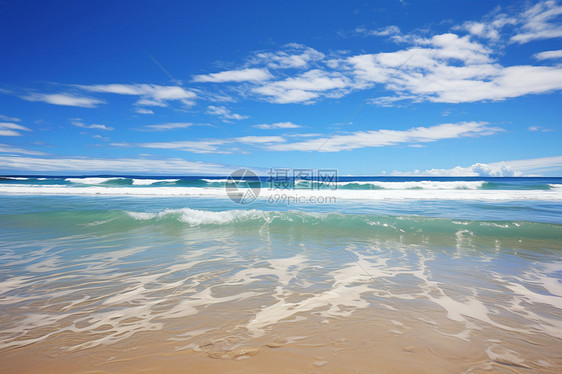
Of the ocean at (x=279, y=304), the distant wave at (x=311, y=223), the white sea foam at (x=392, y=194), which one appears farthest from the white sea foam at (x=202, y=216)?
the white sea foam at (x=392, y=194)

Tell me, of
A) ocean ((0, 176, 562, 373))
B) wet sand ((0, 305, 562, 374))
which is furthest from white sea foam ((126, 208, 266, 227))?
wet sand ((0, 305, 562, 374))

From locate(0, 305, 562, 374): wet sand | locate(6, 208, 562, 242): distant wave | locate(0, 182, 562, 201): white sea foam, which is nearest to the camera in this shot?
locate(0, 305, 562, 374): wet sand

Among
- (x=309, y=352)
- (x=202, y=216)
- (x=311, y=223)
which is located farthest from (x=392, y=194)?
(x=309, y=352)

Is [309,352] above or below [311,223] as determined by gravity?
below

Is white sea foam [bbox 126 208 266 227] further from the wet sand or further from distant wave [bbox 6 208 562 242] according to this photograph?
the wet sand

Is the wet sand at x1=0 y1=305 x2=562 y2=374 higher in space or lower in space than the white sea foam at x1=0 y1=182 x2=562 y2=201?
lower

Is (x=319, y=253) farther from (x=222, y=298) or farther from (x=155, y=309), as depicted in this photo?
(x=155, y=309)

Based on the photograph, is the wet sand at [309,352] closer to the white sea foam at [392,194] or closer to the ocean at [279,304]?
the ocean at [279,304]

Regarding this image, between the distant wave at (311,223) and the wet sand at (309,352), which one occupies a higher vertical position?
the distant wave at (311,223)

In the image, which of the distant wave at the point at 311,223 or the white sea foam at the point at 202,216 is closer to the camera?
the distant wave at the point at 311,223

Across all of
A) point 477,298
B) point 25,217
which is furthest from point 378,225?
point 25,217

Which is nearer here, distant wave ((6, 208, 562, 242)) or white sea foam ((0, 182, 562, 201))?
distant wave ((6, 208, 562, 242))

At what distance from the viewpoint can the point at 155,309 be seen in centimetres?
343

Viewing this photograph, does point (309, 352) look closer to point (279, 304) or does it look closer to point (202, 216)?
point (279, 304)
